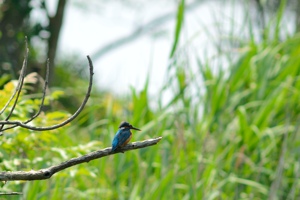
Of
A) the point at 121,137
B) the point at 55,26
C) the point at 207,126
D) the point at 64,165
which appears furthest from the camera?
the point at 55,26

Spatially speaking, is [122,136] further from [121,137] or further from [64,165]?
[64,165]

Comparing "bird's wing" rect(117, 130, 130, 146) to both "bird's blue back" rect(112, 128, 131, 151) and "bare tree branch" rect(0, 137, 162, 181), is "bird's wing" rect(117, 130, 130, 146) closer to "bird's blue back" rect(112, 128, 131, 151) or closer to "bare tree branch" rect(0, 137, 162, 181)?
"bird's blue back" rect(112, 128, 131, 151)

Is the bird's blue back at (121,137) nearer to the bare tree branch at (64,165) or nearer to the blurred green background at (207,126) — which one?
the bare tree branch at (64,165)

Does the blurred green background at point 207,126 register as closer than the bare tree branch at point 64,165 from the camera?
No

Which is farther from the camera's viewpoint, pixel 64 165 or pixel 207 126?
pixel 207 126

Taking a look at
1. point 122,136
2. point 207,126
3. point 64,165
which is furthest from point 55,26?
point 64,165

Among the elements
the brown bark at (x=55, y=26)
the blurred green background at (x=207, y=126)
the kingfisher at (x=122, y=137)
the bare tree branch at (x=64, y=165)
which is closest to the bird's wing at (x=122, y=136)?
the kingfisher at (x=122, y=137)

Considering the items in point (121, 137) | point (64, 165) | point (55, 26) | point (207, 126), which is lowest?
point (64, 165)

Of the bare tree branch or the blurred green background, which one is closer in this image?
Answer: the bare tree branch

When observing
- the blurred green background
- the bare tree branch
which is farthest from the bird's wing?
the blurred green background

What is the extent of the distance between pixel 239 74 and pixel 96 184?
1.65 metres

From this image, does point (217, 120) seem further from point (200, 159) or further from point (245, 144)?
point (200, 159)

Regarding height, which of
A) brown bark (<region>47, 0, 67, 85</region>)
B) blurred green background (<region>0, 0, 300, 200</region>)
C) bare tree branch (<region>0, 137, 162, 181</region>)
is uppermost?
brown bark (<region>47, 0, 67, 85</region>)

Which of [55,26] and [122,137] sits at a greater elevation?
[55,26]
